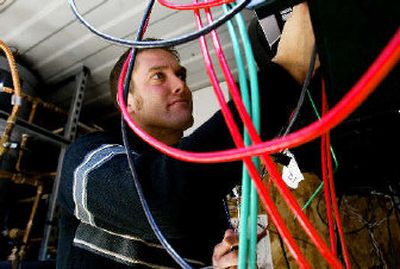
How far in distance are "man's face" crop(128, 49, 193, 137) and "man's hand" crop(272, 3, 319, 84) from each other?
0.64 meters

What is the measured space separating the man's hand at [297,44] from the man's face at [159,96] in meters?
0.64

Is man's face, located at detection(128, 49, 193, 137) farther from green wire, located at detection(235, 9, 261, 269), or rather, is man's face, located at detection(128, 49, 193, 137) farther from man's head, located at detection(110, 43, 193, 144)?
green wire, located at detection(235, 9, 261, 269)

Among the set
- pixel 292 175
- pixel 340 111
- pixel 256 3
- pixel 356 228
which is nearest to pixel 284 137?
pixel 340 111

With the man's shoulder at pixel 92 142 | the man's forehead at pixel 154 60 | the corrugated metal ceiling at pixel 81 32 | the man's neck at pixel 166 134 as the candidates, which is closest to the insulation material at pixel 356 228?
the man's neck at pixel 166 134

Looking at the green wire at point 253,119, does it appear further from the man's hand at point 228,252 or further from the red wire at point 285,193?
the man's hand at point 228,252

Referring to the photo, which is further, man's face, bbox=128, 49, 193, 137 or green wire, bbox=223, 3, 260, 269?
man's face, bbox=128, 49, 193, 137

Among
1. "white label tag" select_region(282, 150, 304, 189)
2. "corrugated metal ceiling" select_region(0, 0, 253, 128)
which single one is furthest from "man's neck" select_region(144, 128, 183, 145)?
"corrugated metal ceiling" select_region(0, 0, 253, 128)

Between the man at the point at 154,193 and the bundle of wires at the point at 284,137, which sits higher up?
the man at the point at 154,193

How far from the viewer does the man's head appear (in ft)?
3.51

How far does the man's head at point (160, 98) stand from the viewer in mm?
1070

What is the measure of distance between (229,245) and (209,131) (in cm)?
21

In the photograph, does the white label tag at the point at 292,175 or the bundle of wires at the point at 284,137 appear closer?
the bundle of wires at the point at 284,137

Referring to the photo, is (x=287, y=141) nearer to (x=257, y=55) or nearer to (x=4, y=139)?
(x=257, y=55)

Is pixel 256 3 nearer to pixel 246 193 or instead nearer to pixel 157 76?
pixel 246 193
